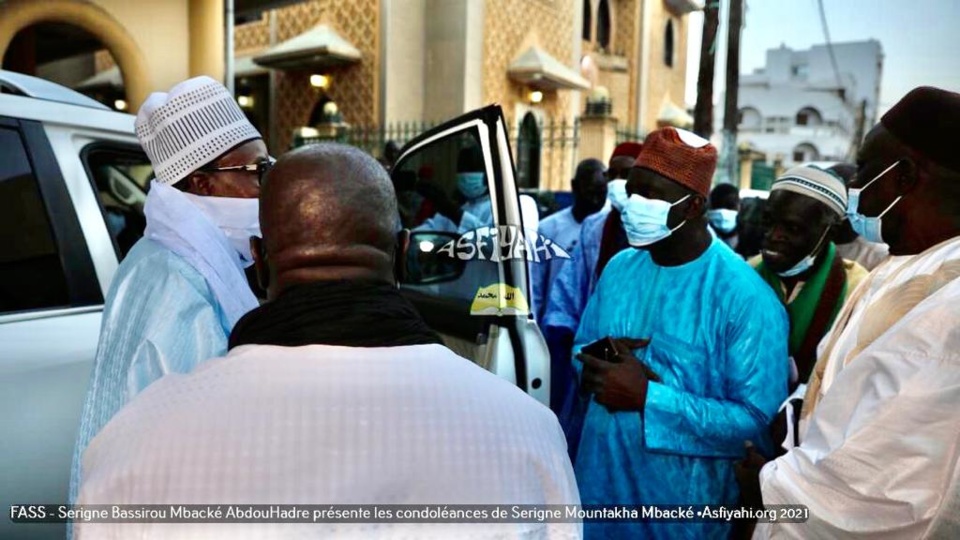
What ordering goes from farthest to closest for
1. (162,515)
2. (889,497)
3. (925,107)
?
(925,107)
(889,497)
(162,515)

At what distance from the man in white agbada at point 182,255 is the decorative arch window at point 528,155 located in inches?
468

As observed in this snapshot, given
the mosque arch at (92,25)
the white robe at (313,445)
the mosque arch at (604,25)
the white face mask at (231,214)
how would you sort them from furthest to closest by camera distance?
1. the mosque arch at (604,25)
2. the mosque arch at (92,25)
3. the white face mask at (231,214)
4. the white robe at (313,445)

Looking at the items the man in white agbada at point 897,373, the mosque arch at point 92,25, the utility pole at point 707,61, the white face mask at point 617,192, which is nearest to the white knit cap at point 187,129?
the man in white agbada at point 897,373

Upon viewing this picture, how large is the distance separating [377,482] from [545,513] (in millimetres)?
256

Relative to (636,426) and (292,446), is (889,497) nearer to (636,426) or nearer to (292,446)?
(636,426)

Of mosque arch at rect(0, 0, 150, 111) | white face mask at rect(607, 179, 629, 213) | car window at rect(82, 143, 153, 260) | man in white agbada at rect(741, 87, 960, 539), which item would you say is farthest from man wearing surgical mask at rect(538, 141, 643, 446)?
mosque arch at rect(0, 0, 150, 111)

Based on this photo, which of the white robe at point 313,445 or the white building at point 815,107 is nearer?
the white robe at point 313,445

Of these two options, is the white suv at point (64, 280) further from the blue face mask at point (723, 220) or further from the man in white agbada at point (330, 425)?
the blue face mask at point (723, 220)

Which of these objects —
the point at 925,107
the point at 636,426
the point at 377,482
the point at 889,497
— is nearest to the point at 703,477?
the point at 636,426

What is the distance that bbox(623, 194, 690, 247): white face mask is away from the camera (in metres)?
2.29

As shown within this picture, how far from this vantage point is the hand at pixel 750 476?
1.87m

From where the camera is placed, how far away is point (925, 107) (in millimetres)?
1600

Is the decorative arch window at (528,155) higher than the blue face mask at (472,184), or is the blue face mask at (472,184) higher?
the blue face mask at (472,184)

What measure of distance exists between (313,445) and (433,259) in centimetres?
212
